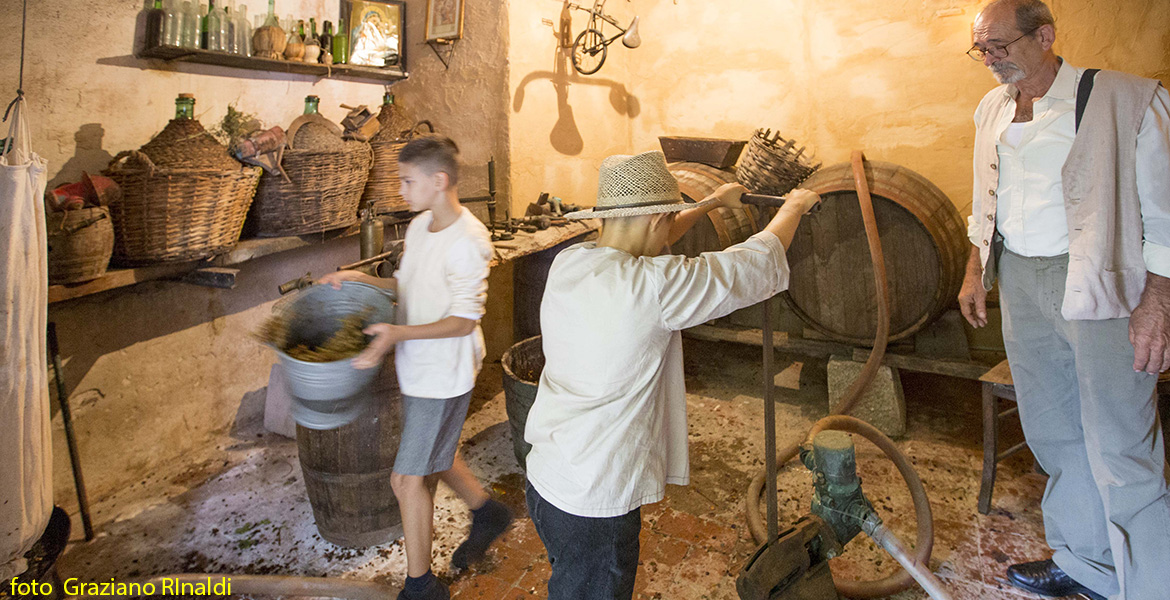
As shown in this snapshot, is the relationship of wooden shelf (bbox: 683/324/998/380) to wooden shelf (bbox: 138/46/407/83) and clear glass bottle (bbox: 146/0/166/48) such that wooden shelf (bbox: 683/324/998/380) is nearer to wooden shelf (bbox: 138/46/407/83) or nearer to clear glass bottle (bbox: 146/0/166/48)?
wooden shelf (bbox: 138/46/407/83)

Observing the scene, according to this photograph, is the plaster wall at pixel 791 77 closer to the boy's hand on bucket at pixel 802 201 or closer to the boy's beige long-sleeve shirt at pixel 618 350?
the boy's hand on bucket at pixel 802 201

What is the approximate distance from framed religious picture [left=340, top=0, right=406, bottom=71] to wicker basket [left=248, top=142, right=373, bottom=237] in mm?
1280

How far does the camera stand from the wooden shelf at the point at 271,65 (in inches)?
132

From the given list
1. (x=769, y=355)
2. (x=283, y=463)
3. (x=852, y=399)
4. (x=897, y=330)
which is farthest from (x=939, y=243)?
(x=283, y=463)

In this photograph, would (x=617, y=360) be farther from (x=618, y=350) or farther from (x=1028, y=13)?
(x=1028, y=13)

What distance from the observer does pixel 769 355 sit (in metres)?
2.04

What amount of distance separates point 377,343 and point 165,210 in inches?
50.9

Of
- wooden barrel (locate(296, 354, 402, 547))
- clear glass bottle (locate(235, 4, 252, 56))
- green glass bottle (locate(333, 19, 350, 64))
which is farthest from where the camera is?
green glass bottle (locate(333, 19, 350, 64))

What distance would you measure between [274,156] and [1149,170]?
351cm

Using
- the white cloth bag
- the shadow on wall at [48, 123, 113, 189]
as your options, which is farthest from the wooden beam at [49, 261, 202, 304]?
the shadow on wall at [48, 123, 113, 189]

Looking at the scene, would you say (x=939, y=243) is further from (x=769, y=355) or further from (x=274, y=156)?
(x=274, y=156)

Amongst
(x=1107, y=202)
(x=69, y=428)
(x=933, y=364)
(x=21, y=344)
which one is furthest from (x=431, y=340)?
(x=933, y=364)

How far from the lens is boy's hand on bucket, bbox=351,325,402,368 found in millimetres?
2203

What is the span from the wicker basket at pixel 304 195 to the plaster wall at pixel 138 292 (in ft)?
2.13
